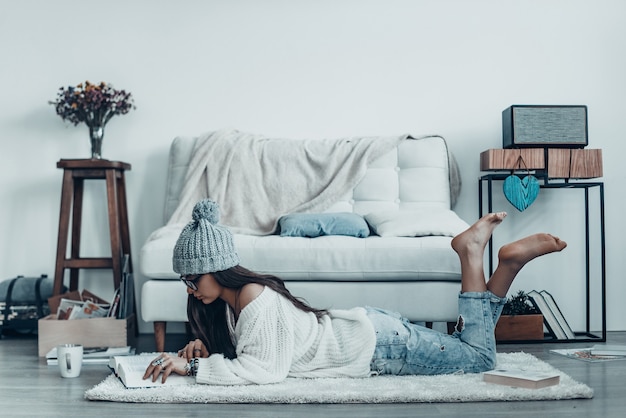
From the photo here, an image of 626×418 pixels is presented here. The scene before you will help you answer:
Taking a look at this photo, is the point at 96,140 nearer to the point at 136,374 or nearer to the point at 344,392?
the point at 136,374

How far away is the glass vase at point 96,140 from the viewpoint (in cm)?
352

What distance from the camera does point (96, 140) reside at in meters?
3.52

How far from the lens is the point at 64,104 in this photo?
3.52 metres

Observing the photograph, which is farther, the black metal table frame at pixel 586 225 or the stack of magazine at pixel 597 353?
the black metal table frame at pixel 586 225

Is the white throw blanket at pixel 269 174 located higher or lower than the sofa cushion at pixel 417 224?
higher

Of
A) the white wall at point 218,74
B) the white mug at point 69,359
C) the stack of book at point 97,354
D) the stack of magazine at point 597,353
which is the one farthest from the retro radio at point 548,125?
the white mug at point 69,359

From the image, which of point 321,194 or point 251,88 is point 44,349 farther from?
point 251,88

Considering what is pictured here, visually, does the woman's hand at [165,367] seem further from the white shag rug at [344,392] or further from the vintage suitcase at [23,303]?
the vintage suitcase at [23,303]

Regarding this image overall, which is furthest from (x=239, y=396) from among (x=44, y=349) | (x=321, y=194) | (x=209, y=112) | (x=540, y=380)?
(x=209, y=112)

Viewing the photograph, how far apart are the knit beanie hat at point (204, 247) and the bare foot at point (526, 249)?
894mm

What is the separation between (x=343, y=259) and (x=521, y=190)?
111 cm

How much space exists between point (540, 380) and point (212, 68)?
96.2 inches

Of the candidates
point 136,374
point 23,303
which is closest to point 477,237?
point 136,374

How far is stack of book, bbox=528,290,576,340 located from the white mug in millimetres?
2059
